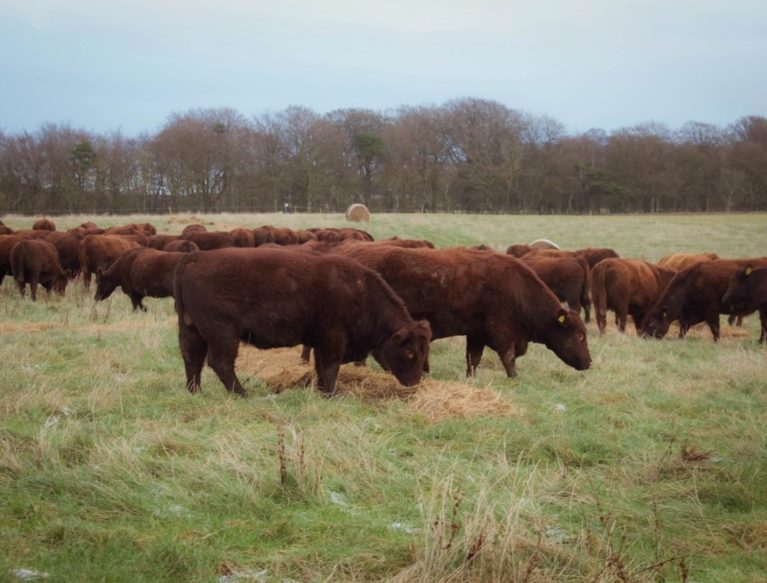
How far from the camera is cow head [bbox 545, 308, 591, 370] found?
10.8m

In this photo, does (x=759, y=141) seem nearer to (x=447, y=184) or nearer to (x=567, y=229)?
(x=447, y=184)

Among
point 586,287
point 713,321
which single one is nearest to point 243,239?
point 586,287

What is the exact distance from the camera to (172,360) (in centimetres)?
1041

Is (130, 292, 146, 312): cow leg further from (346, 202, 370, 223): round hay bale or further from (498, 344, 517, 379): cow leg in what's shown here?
(346, 202, 370, 223): round hay bale

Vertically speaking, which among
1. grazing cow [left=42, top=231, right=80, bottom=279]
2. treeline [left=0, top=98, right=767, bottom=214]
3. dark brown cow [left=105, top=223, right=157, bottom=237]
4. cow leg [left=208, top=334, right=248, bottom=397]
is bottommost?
cow leg [left=208, top=334, right=248, bottom=397]

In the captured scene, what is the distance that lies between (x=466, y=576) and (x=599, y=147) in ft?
285

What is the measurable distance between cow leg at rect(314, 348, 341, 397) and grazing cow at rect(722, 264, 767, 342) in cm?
999

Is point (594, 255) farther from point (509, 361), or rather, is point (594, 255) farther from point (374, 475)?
point (374, 475)

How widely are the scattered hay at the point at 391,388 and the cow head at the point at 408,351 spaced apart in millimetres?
161

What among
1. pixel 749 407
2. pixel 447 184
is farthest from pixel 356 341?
pixel 447 184

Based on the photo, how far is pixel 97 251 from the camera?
20125mm

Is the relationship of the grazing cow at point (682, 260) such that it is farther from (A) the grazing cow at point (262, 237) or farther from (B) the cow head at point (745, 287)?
(A) the grazing cow at point (262, 237)

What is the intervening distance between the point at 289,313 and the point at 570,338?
4516 mm

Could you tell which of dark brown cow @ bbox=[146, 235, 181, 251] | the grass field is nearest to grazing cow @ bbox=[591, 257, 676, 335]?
the grass field
